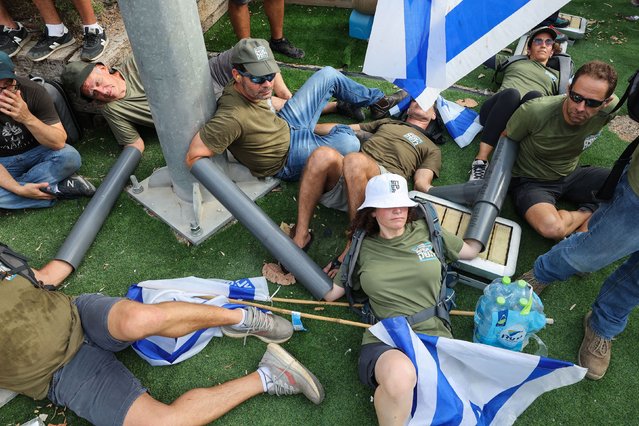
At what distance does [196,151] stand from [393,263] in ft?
6.18

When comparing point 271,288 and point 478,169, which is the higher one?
point 478,169

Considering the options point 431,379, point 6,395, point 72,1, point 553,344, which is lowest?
point 553,344

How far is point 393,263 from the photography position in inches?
128

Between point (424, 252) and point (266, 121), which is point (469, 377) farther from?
point (266, 121)

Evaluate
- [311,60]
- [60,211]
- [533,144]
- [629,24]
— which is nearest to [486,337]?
[533,144]

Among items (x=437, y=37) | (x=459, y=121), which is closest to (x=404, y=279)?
(x=437, y=37)

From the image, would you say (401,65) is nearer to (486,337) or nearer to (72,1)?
(486,337)

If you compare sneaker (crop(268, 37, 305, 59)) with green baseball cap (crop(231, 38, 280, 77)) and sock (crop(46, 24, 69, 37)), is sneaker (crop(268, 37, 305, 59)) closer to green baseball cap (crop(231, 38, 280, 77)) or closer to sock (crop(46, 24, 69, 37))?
sock (crop(46, 24, 69, 37))

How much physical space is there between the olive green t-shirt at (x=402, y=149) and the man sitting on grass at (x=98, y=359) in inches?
87.7

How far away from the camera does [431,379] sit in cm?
285

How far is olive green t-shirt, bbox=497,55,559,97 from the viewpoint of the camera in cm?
517

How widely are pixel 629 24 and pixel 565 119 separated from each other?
503 cm

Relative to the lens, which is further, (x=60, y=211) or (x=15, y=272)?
(x=60, y=211)

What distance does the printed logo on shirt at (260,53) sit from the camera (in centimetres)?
382
